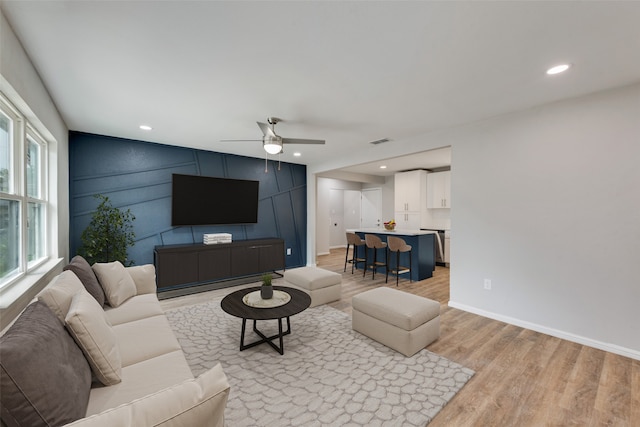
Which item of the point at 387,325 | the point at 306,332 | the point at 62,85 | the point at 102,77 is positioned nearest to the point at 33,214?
the point at 62,85

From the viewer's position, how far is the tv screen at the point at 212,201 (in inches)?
182

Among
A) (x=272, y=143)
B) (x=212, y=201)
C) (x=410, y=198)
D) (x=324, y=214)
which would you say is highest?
(x=272, y=143)

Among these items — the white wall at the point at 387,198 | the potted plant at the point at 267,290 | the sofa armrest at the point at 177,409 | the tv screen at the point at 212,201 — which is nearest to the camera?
the sofa armrest at the point at 177,409

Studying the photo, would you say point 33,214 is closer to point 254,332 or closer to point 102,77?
point 102,77

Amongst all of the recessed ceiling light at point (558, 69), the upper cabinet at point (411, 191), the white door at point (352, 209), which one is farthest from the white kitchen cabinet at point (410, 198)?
the recessed ceiling light at point (558, 69)

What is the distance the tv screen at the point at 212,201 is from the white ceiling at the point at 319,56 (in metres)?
1.55

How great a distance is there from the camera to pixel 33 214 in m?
2.70

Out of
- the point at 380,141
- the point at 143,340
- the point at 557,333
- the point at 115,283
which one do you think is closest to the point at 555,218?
the point at 557,333

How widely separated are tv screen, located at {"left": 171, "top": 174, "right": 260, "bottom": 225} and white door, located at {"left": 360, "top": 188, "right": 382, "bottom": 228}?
4.35 metres

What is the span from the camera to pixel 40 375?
897mm

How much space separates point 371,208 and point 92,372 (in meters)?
8.01

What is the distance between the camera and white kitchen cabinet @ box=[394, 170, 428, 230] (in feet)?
22.3

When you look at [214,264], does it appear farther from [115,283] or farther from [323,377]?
[323,377]

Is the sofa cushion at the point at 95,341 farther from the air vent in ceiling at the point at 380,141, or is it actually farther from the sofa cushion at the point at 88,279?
the air vent in ceiling at the point at 380,141
